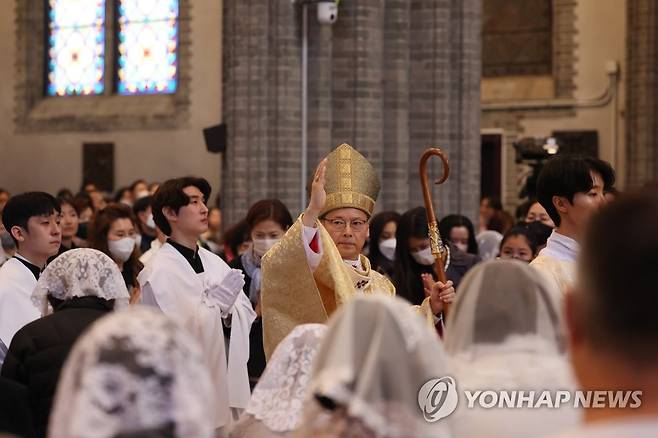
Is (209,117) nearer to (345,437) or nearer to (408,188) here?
(408,188)

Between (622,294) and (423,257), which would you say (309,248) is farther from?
(622,294)

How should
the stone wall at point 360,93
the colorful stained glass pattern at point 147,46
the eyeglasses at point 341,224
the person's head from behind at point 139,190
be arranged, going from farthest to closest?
the colorful stained glass pattern at point 147,46
the person's head from behind at point 139,190
the stone wall at point 360,93
the eyeglasses at point 341,224

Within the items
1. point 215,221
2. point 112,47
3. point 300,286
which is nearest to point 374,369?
point 300,286

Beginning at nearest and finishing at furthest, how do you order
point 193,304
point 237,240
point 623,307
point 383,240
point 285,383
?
point 623,307
point 285,383
point 193,304
point 237,240
point 383,240

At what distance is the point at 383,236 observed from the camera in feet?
29.2

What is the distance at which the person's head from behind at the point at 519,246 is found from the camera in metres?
7.46

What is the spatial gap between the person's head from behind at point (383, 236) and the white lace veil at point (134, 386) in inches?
257

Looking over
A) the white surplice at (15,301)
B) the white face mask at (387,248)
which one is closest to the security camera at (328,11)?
the white face mask at (387,248)

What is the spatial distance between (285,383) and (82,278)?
146 cm

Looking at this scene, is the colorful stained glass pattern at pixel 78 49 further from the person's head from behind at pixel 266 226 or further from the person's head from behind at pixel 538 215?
the person's head from behind at pixel 266 226

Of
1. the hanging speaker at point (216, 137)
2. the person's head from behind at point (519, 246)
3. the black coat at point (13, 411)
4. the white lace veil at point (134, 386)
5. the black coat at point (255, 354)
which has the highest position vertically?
the hanging speaker at point (216, 137)

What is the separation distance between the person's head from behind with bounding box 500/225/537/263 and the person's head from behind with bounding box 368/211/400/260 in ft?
3.82

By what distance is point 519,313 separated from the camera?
2721 mm

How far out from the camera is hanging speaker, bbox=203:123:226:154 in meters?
13.4
